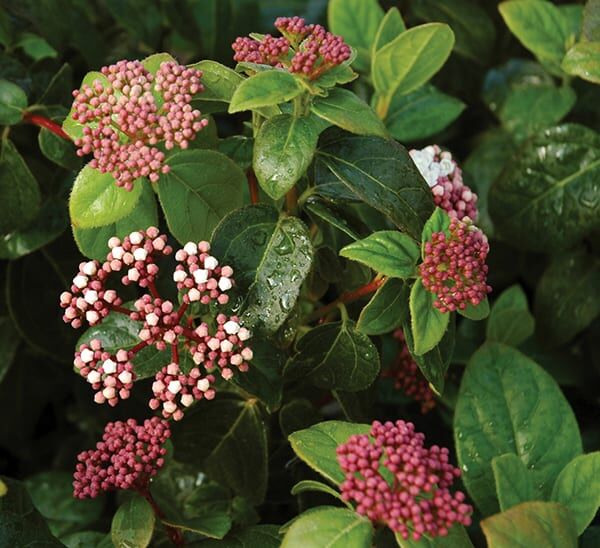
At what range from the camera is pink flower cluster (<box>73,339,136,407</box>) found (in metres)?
0.86

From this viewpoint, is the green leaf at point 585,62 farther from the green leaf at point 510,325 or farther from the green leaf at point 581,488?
the green leaf at point 581,488

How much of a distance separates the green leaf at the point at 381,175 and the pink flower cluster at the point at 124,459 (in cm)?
32

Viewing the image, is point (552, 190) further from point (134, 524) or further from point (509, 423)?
point (134, 524)

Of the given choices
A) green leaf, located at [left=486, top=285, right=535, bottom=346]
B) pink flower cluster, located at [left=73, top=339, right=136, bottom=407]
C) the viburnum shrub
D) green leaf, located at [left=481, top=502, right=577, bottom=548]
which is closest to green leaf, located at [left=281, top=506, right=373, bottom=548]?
the viburnum shrub

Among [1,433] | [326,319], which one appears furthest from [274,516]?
[1,433]

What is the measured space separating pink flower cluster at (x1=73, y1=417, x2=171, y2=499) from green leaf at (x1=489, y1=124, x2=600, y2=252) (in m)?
0.63

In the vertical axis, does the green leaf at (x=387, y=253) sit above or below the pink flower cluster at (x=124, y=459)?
above

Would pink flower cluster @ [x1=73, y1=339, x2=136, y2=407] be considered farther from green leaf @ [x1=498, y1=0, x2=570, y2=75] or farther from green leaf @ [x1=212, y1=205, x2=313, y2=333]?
green leaf @ [x1=498, y1=0, x2=570, y2=75]

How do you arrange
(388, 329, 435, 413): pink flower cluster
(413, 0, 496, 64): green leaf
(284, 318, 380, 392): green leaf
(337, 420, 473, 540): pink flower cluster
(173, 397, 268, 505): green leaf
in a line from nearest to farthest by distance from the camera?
(337, 420, 473, 540): pink flower cluster, (284, 318, 380, 392): green leaf, (173, 397, 268, 505): green leaf, (388, 329, 435, 413): pink flower cluster, (413, 0, 496, 64): green leaf

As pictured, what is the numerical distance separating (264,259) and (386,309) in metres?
0.14

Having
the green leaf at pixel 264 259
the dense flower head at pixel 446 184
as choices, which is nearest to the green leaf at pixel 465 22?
the dense flower head at pixel 446 184

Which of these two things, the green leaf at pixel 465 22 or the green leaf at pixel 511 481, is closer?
the green leaf at pixel 511 481

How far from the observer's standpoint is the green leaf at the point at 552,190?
4.08 ft

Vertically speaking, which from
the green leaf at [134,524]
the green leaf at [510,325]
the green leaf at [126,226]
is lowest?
the green leaf at [510,325]
